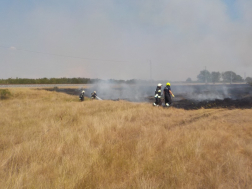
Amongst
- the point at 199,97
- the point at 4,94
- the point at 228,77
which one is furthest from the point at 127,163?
the point at 228,77

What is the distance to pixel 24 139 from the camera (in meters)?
4.76

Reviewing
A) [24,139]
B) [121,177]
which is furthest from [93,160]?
[24,139]

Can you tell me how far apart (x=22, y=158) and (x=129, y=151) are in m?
2.13

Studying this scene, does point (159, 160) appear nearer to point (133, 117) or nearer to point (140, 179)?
point (140, 179)

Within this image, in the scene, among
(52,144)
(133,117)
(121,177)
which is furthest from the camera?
(133,117)

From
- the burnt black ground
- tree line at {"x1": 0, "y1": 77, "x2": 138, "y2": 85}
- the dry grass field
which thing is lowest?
the burnt black ground

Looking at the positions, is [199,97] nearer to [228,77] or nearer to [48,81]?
[48,81]

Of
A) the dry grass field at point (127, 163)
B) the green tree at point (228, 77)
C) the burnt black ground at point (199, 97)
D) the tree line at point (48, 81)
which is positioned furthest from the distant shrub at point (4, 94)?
the green tree at point (228, 77)

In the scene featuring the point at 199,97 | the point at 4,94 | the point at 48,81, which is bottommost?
the point at 199,97

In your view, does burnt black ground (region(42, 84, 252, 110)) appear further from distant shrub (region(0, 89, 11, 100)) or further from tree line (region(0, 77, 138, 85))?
tree line (region(0, 77, 138, 85))

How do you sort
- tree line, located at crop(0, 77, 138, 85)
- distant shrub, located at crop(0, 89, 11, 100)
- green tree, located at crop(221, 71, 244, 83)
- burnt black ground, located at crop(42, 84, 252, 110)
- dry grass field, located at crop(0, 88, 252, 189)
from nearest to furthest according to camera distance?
1. dry grass field, located at crop(0, 88, 252, 189)
2. burnt black ground, located at crop(42, 84, 252, 110)
3. distant shrub, located at crop(0, 89, 11, 100)
4. tree line, located at crop(0, 77, 138, 85)
5. green tree, located at crop(221, 71, 244, 83)

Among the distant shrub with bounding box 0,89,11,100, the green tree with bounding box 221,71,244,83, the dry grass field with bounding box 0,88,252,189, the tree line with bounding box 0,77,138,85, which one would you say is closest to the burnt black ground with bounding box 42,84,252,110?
the distant shrub with bounding box 0,89,11,100

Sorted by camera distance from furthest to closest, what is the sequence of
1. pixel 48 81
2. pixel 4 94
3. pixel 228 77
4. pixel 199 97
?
pixel 228 77, pixel 48 81, pixel 199 97, pixel 4 94

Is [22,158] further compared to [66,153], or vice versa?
[66,153]
